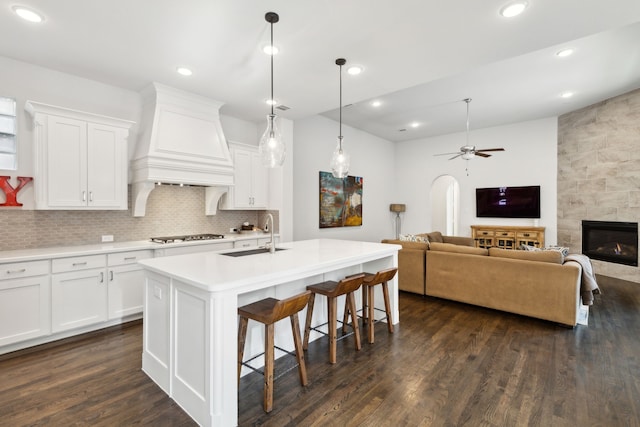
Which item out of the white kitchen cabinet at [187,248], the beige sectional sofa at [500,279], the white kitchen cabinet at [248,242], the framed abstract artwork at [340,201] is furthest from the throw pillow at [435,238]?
the white kitchen cabinet at [187,248]

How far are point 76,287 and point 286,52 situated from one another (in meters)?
3.16

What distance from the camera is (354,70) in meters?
3.45

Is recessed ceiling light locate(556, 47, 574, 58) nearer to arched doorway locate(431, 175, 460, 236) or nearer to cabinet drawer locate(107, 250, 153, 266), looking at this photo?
arched doorway locate(431, 175, 460, 236)

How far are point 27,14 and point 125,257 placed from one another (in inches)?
90.7

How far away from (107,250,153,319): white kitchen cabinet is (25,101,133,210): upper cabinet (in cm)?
63

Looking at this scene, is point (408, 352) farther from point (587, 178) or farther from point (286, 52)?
point (587, 178)

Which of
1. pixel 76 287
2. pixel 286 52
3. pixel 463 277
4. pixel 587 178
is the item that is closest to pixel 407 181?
pixel 587 178

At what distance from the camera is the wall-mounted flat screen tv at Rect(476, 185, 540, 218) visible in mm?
6590

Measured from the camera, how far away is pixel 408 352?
2924 mm

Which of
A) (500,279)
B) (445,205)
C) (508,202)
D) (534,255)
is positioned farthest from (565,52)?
(445,205)

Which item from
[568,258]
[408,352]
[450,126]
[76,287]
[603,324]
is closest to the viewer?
[408,352]

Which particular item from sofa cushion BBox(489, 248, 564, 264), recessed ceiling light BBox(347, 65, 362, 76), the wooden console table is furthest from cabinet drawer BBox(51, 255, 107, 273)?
the wooden console table

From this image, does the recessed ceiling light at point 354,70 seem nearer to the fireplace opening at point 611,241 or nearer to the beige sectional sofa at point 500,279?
the beige sectional sofa at point 500,279

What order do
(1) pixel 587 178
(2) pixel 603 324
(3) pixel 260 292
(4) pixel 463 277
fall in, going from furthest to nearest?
(1) pixel 587 178, (4) pixel 463 277, (2) pixel 603 324, (3) pixel 260 292
